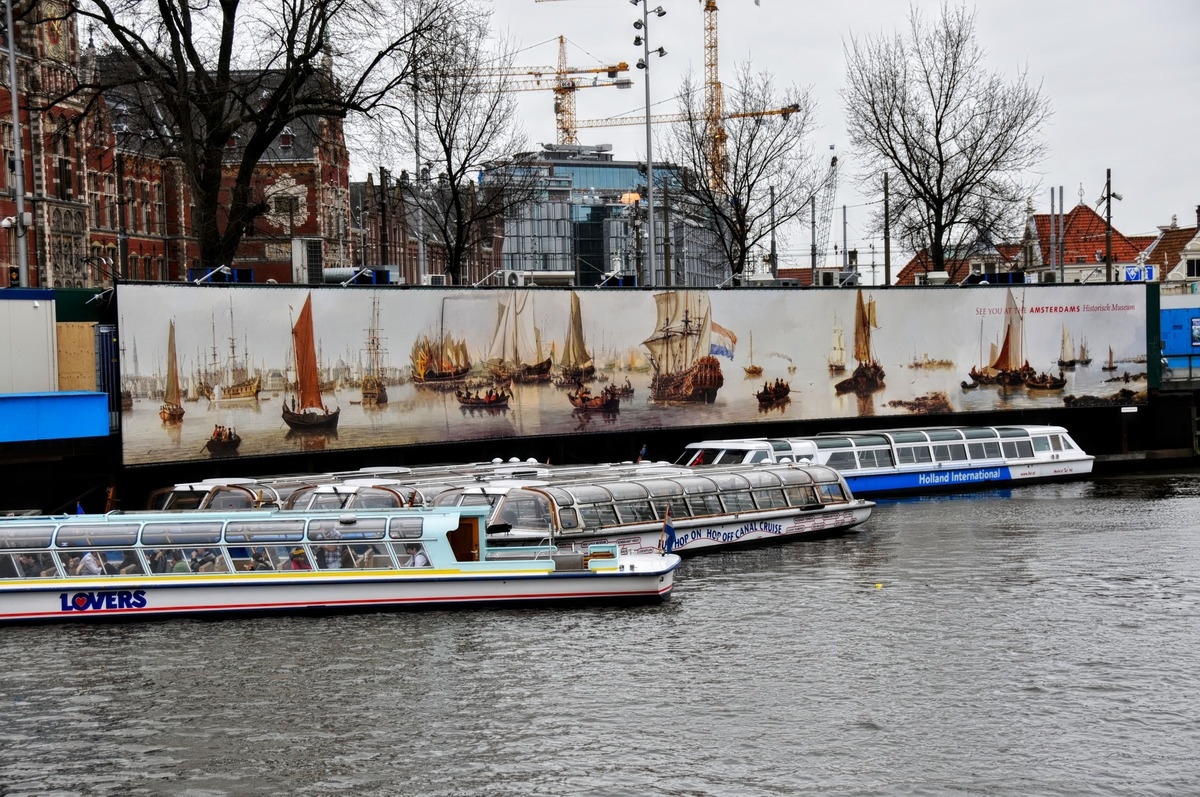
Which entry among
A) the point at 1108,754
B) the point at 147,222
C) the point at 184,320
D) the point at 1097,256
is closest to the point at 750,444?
the point at 184,320

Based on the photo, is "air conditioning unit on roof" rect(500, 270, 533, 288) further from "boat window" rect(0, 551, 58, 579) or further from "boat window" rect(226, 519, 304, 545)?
"boat window" rect(0, 551, 58, 579)

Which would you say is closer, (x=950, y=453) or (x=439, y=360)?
(x=439, y=360)

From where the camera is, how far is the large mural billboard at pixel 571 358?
143 feet

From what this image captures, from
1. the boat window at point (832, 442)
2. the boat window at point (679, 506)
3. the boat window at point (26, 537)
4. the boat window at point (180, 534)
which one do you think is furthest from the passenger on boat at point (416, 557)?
the boat window at point (832, 442)

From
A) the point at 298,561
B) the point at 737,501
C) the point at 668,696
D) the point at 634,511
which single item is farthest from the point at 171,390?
the point at 668,696

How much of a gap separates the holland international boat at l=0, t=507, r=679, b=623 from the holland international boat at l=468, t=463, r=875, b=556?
66.3 inches

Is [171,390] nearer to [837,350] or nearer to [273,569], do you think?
[273,569]

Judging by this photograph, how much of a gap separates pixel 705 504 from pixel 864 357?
20599 mm

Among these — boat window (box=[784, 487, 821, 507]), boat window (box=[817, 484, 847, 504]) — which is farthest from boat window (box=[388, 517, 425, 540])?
boat window (box=[817, 484, 847, 504])

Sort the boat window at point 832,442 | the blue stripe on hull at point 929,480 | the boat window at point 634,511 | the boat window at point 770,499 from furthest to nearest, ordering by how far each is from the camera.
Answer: the blue stripe on hull at point 929,480, the boat window at point 832,442, the boat window at point 770,499, the boat window at point 634,511

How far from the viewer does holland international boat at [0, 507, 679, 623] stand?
32125mm

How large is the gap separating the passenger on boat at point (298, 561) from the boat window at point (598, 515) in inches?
303

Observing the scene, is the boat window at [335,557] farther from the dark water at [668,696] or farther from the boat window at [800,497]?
the boat window at [800,497]

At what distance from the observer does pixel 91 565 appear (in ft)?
106
